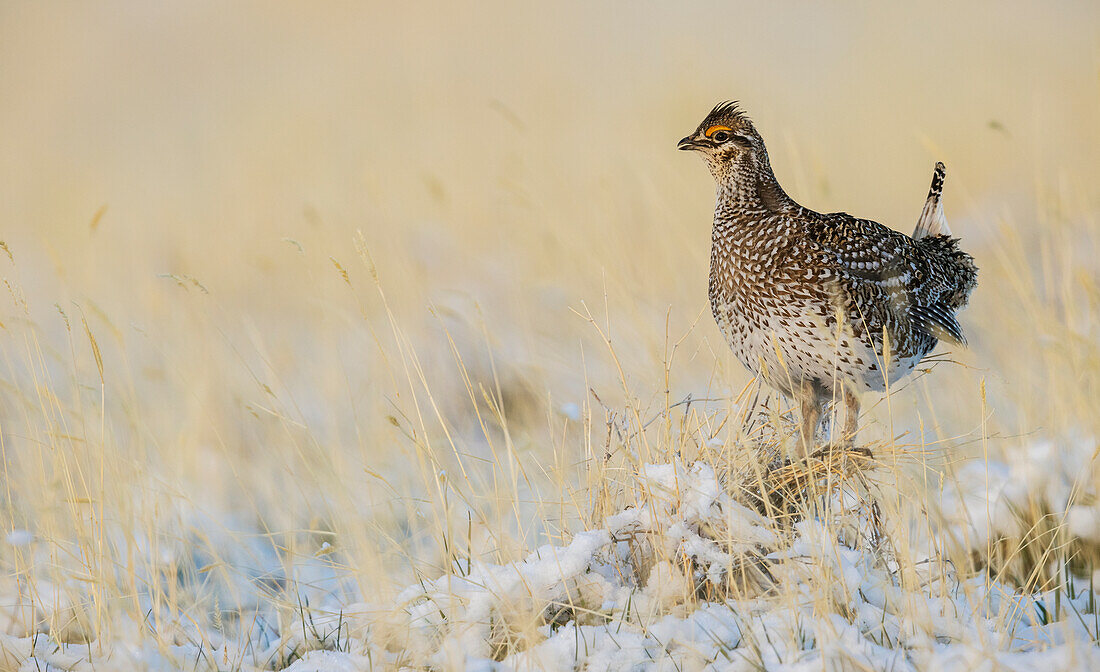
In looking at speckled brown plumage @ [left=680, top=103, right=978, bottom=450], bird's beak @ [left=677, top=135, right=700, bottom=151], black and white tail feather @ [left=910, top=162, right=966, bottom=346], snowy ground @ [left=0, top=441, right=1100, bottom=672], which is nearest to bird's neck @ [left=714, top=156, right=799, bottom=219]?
speckled brown plumage @ [left=680, top=103, right=978, bottom=450]

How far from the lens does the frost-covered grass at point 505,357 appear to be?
2.77 meters

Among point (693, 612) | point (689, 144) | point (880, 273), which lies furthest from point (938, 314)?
point (693, 612)

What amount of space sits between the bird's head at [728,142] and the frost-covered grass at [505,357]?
863 millimetres

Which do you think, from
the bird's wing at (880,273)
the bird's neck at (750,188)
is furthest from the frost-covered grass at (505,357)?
the bird's neck at (750,188)

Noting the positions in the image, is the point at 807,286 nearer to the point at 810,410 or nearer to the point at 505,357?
the point at 810,410

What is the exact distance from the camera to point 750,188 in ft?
12.8

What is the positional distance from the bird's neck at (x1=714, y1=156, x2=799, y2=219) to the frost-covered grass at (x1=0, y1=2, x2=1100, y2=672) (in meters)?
0.75

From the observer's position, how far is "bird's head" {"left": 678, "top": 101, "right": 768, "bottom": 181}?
3889mm

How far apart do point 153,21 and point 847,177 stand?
47.5 feet

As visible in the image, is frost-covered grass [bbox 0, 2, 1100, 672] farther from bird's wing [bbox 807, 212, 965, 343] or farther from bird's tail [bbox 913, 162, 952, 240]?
bird's wing [bbox 807, 212, 965, 343]

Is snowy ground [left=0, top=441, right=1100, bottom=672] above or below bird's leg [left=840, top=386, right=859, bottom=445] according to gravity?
below

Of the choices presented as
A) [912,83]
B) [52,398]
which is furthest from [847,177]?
[52,398]

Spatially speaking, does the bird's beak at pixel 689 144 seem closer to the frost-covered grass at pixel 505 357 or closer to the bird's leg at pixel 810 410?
the frost-covered grass at pixel 505 357

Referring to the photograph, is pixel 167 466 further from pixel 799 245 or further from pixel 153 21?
pixel 153 21
